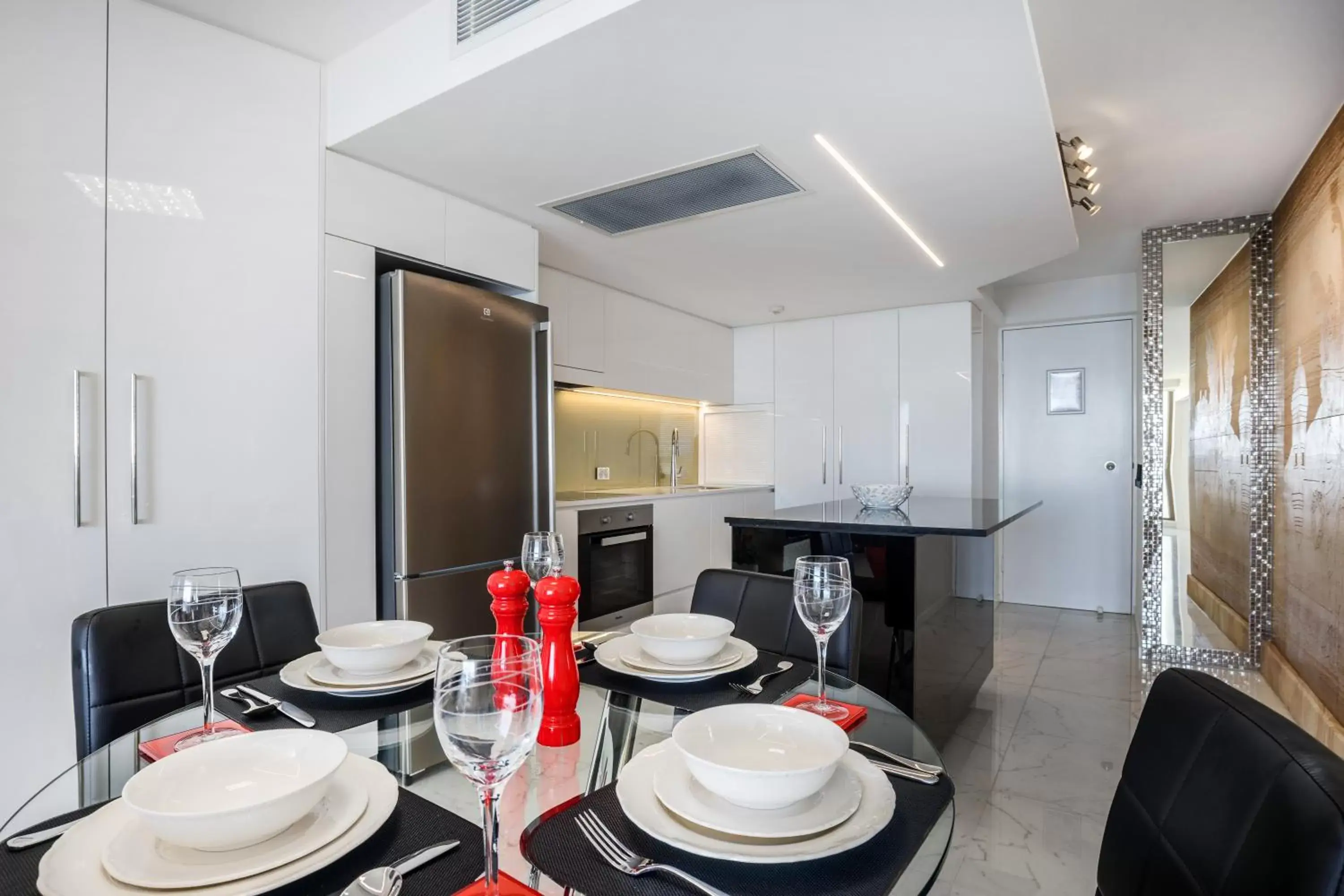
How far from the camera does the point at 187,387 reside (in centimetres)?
195

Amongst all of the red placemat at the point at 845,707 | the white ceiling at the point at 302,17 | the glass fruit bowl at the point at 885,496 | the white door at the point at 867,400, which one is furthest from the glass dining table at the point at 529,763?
the white door at the point at 867,400

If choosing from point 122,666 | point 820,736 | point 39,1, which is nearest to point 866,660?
point 820,736

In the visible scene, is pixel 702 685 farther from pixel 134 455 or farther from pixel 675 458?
pixel 675 458

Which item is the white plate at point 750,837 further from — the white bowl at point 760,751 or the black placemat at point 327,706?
the black placemat at point 327,706

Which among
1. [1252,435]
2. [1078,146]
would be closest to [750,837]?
[1078,146]

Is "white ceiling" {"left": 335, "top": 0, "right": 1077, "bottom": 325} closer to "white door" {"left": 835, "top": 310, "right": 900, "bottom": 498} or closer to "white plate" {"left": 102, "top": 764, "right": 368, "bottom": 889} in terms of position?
"white door" {"left": 835, "top": 310, "right": 900, "bottom": 498}

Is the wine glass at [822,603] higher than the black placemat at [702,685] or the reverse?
higher

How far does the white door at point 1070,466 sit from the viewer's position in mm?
4996

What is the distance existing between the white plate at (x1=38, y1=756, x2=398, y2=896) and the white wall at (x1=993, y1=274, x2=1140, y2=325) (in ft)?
17.2

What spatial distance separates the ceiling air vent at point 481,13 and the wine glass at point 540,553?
1.30 metres

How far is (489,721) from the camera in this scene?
0.55 m

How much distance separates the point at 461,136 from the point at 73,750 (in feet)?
6.39

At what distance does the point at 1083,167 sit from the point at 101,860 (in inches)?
141

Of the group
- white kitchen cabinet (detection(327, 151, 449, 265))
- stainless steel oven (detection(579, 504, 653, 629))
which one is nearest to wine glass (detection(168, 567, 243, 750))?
white kitchen cabinet (detection(327, 151, 449, 265))
